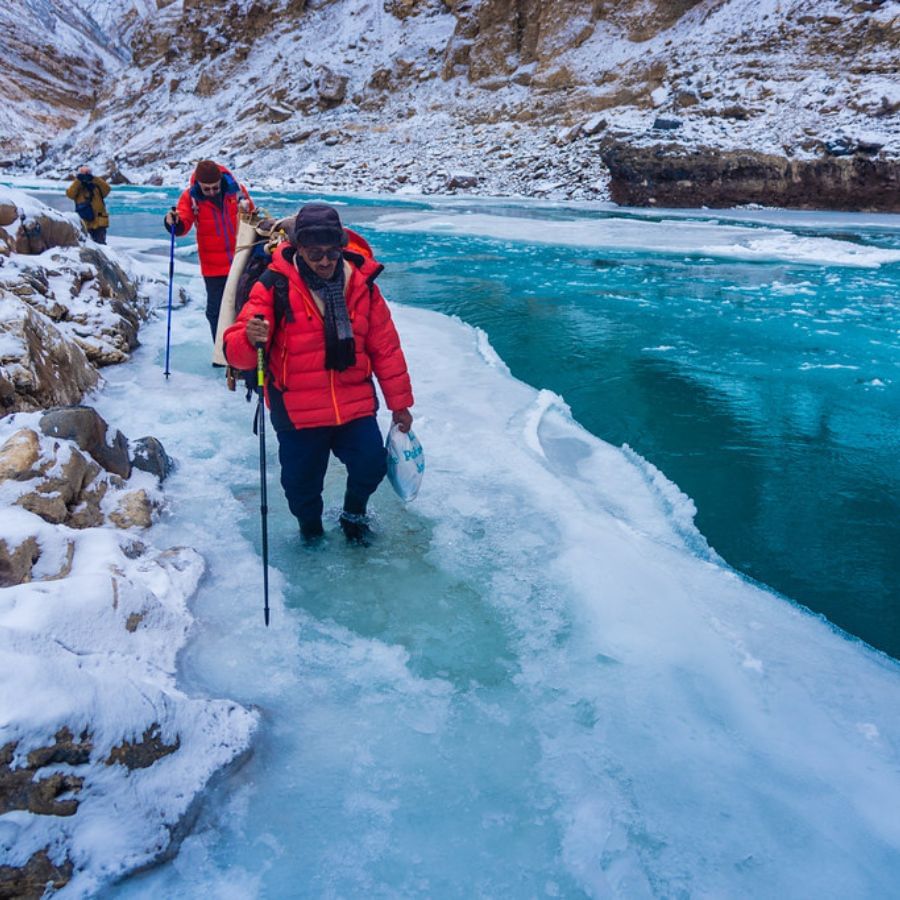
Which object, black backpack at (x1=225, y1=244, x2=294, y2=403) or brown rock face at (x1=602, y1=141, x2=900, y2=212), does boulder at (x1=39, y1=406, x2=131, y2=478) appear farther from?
brown rock face at (x1=602, y1=141, x2=900, y2=212)

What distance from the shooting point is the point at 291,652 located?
8.47 feet

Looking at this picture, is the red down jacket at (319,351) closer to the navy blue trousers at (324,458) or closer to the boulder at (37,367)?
the navy blue trousers at (324,458)

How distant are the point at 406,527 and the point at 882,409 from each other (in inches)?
167

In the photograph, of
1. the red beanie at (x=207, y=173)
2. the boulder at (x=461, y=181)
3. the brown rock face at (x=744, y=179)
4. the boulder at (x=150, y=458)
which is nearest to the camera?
the boulder at (x=150, y=458)

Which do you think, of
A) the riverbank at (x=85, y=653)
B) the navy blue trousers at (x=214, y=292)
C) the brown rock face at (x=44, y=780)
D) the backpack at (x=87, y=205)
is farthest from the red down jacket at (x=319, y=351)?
the backpack at (x=87, y=205)

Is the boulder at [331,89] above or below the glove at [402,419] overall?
above

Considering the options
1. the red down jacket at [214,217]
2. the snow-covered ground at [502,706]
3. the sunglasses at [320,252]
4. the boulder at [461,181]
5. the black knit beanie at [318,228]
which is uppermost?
the boulder at [461,181]

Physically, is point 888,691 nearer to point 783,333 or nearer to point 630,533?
point 630,533

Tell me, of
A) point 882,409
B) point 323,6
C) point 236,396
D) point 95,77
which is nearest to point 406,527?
point 236,396

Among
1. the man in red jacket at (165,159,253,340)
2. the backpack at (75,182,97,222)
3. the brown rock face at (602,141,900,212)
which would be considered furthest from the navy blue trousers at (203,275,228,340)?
the brown rock face at (602,141,900,212)

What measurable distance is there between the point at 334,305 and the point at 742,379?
460 centimetres

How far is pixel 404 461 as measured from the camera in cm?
323

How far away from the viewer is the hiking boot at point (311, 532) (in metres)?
3.29

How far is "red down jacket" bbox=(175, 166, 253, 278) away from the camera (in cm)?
529
